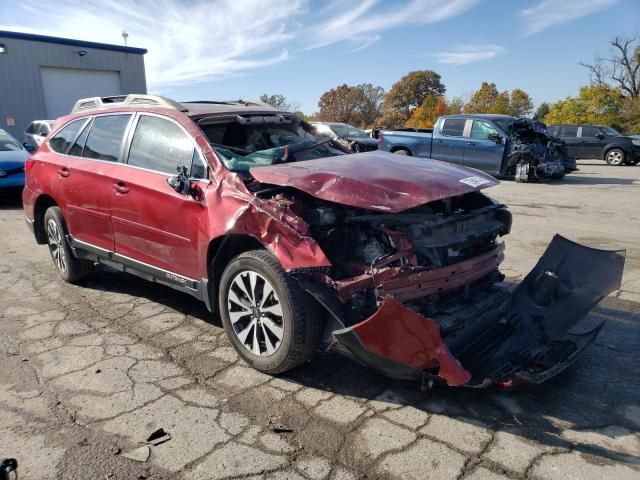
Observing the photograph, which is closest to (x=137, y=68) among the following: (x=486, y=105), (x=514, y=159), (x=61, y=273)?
(x=514, y=159)

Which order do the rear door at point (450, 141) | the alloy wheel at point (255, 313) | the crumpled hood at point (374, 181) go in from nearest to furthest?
the crumpled hood at point (374, 181), the alloy wheel at point (255, 313), the rear door at point (450, 141)

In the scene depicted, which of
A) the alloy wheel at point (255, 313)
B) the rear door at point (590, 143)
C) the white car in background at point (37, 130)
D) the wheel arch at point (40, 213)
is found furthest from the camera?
the rear door at point (590, 143)

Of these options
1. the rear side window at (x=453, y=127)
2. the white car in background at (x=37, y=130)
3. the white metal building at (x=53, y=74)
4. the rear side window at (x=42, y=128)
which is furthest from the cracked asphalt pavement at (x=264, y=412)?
the white metal building at (x=53, y=74)

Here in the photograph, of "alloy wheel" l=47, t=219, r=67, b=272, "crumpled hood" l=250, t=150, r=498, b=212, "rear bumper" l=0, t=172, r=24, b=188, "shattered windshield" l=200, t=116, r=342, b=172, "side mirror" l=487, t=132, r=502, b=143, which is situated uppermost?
"shattered windshield" l=200, t=116, r=342, b=172

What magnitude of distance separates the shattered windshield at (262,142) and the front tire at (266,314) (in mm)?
771

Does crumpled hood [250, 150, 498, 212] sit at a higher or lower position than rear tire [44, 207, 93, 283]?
higher

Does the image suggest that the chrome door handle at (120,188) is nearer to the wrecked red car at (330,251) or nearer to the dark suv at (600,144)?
the wrecked red car at (330,251)

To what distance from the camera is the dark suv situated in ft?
65.2

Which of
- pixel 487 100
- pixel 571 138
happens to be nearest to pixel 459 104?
pixel 487 100

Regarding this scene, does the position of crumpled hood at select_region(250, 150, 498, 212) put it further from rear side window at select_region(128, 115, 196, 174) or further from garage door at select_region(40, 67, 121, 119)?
garage door at select_region(40, 67, 121, 119)

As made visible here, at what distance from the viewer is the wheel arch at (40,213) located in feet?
17.6

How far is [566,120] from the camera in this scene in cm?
3700

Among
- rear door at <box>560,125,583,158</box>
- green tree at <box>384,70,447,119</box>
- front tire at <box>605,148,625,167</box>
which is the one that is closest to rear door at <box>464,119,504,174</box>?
rear door at <box>560,125,583,158</box>

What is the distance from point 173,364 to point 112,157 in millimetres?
1981
